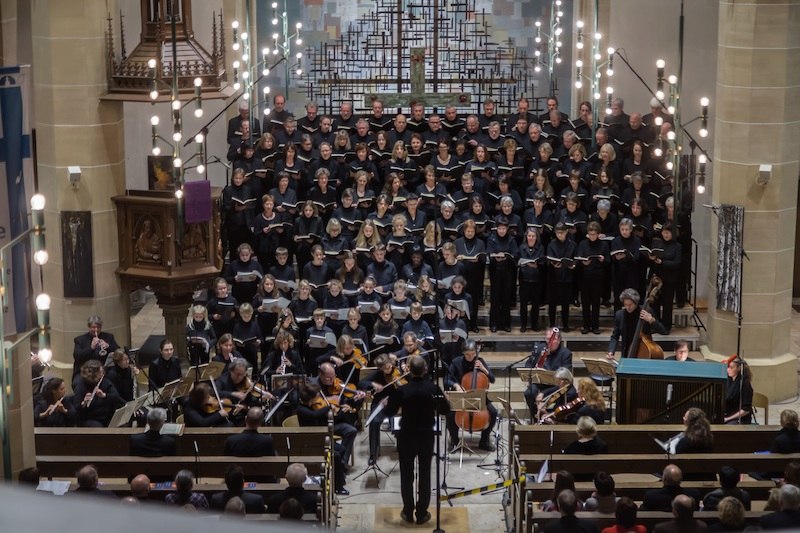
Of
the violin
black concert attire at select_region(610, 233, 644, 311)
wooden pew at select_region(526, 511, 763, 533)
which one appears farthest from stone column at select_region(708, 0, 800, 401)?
wooden pew at select_region(526, 511, 763, 533)

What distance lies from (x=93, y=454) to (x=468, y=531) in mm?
3632

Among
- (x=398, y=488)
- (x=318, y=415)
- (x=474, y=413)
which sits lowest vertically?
(x=398, y=488)

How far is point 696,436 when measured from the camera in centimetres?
1034

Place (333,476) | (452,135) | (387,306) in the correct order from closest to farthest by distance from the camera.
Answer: (333,476) < (387,306) < (452,135)

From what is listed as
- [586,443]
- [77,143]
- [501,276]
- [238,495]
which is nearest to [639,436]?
[586,443]

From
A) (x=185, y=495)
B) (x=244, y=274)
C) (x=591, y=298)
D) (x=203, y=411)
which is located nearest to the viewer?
(x=185, y=495)

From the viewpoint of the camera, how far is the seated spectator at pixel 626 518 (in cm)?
791

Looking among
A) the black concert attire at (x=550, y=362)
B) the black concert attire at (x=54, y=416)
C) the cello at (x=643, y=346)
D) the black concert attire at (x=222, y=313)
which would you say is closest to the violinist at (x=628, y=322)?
the cello at (x=643, y=346)

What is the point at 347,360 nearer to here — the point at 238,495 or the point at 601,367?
the point at 601,367

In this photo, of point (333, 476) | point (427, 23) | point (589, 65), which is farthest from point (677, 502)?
point (427, 23)

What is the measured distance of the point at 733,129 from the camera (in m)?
14.3

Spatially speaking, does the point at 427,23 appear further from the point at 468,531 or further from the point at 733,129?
the point at 468,531

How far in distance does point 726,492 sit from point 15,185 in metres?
5.82

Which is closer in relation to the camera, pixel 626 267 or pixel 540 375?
pixel 540 375
